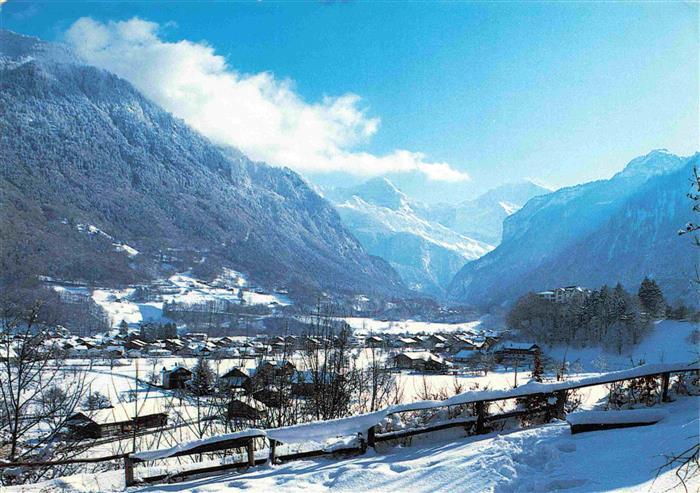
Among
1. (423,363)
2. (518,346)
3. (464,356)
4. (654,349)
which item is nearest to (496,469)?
(423,363)

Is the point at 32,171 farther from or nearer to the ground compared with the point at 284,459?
farther from the ground

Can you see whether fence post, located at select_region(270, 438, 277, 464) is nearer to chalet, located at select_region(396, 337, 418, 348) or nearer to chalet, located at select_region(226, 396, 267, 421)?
chalet, located at select_region(226, 396, 267, 421)

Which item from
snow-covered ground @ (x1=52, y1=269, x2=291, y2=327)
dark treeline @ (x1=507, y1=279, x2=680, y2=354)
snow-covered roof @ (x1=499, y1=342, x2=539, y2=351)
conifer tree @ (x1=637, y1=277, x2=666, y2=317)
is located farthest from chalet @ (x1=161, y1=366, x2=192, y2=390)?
snow-covered ground @ (x1=52, y1=269, x2=291, y2=327)

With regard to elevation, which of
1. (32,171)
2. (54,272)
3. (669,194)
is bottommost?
(54,272)

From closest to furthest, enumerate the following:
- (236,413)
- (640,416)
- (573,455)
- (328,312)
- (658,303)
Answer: (573,455) → (640,416) → (236,413) → (328,312) → (658,303)

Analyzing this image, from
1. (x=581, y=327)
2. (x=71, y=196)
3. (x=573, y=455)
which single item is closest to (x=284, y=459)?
(x=573, y=455)

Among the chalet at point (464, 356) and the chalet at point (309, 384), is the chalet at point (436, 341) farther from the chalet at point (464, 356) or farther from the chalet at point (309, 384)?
the chalet at point (309, 384)

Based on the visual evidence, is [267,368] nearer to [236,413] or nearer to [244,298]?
[236,413]
